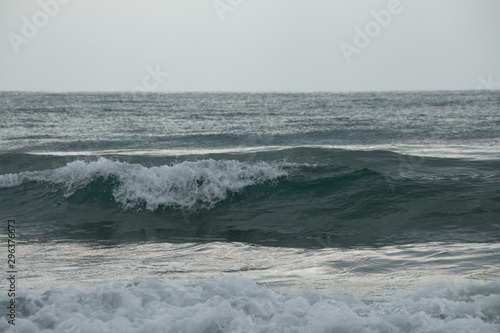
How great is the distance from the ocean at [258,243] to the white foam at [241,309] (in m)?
0.02

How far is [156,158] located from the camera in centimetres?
1608

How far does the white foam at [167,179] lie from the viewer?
455 inches

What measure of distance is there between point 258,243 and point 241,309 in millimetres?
3606

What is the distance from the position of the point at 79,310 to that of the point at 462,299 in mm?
3833

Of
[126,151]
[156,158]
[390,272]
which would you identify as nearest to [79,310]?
[390,272]

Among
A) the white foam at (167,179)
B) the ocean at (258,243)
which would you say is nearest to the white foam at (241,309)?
the ocean at (258,243)

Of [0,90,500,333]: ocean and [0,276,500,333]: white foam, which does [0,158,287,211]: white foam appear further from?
[0,276,500,333]: white foam

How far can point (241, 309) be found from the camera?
185 inches

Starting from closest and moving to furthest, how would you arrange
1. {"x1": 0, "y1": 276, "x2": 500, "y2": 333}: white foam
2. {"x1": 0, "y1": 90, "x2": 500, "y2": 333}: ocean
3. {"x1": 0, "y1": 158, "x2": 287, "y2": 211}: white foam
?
{"x1": 0, "y1": 276, "x2": 500, "y2": 333}: white foam
{"x1": 0, "y1": 90, "x2": 500, "y2": 333}: ocean
{"x1": 0, "y1": 158, "x2": 287, "y2": 211}: white foam

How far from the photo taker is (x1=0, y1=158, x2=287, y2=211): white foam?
11.5 meters

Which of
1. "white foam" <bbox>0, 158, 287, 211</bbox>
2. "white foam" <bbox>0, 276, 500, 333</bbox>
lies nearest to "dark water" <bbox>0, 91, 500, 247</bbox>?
"white foam" <bbox>0, 158, 287, 211</bbox>

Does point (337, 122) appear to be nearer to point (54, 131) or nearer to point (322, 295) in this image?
point (54, 131)

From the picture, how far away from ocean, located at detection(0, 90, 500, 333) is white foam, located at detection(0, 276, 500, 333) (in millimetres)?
15

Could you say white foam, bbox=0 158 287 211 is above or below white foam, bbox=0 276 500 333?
above
